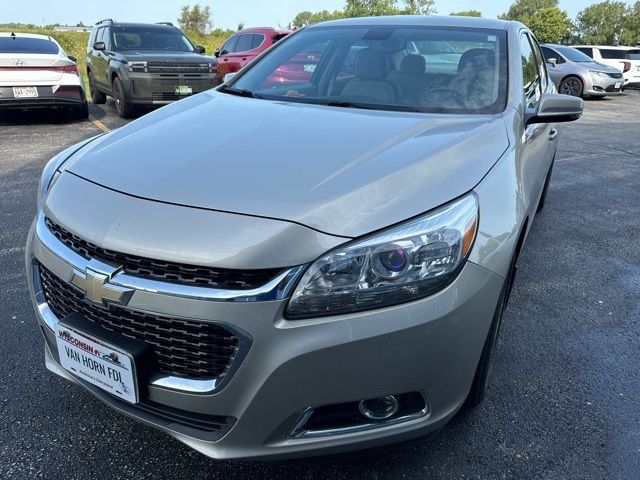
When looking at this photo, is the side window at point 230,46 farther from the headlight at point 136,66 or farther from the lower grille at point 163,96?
the headlight at point 136,66

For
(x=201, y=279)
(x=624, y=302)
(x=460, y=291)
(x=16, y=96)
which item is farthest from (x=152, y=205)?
(x=16, y=96)

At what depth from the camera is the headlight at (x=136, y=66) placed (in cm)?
872

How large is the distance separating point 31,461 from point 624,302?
3231 millimetres

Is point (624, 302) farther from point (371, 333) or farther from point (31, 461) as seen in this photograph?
point (31, 461)

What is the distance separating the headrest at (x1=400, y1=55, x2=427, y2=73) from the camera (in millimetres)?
2809

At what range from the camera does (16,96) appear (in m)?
7.95

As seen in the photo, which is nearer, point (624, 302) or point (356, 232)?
point (356, 232)

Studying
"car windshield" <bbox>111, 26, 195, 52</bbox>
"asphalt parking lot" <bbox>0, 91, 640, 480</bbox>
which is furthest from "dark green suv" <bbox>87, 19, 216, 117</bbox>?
"asphalt parking lot" <bbox>0, 91, 640, 480</bbox>

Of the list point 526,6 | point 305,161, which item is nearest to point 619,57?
point 305,161

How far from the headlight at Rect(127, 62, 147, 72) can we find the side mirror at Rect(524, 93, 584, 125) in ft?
24.6

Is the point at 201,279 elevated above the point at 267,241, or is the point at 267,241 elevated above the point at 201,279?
the point at 267,241

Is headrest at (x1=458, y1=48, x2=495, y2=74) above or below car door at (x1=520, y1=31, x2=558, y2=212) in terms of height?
above

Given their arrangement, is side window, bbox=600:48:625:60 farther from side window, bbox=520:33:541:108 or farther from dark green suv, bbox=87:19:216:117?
side window, bbox=520:33:541:108

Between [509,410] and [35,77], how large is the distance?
8.29 meters
